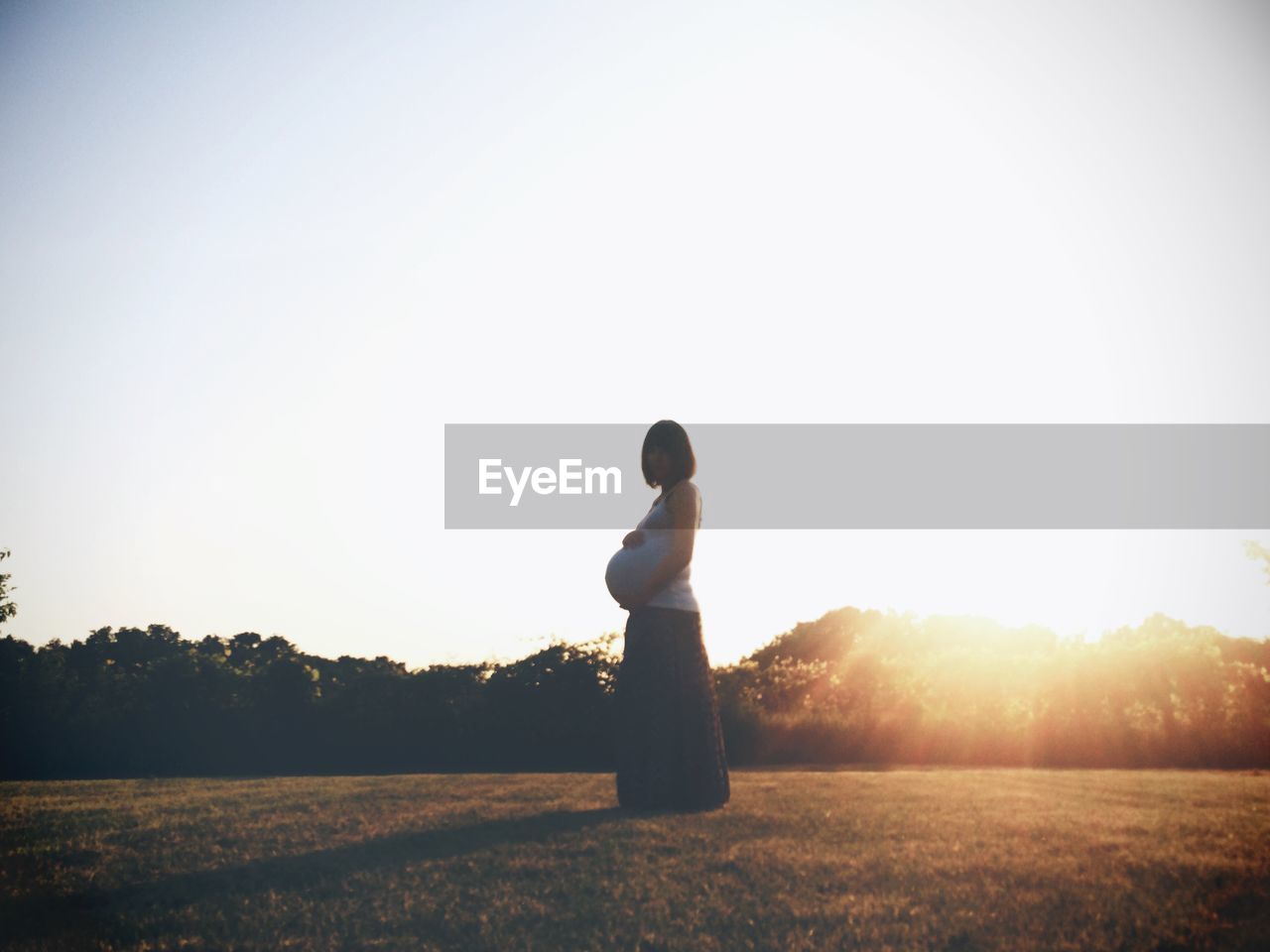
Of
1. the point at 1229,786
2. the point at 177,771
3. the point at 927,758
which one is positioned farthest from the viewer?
the point at 177,771

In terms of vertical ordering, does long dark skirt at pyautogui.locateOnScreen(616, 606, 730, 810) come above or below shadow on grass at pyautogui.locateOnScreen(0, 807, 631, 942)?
above

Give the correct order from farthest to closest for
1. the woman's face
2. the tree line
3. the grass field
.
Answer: the tree line
the woman's face
the grass field

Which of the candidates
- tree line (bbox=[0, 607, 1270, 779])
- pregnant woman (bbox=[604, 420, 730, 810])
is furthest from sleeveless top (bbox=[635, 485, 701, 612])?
tree line (bbox=[0, 607, 1270, 779])

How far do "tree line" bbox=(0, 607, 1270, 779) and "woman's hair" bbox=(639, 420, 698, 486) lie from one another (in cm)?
861

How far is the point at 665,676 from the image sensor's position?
29.9 feet

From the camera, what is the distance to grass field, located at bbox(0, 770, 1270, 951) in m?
5.50

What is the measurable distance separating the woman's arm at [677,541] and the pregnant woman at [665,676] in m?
0.01

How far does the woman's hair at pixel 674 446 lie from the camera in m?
9.52

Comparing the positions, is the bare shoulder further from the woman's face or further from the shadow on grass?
the shadow on grass

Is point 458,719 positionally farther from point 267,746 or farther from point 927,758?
point 927,758

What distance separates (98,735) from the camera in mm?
18344

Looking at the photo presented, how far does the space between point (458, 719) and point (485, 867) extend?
39.6 ft

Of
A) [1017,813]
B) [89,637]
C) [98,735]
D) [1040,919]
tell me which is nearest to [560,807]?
[1017,813]

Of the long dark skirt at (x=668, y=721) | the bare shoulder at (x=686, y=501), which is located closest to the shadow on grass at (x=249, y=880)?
the long dark skirt at (x=668, y=721)
